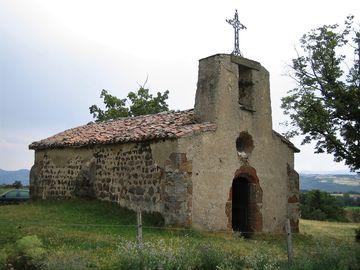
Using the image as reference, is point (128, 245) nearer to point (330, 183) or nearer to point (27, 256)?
point (27, 256)

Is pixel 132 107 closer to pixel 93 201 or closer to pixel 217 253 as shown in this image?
pixel 93 201

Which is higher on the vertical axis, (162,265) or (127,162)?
(127,162)

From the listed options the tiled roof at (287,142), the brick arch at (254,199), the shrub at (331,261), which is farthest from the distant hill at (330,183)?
the shrub at (331,261)

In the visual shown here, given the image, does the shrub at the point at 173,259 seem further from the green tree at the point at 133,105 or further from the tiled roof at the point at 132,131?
the green tree at the point at 133,105

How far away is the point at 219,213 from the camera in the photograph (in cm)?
1441

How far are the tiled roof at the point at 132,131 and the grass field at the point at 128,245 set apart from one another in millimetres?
2478

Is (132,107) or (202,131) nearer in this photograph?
(202,131)

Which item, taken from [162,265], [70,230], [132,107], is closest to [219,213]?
[70,230]

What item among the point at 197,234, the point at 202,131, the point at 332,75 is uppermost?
the point at 332,75

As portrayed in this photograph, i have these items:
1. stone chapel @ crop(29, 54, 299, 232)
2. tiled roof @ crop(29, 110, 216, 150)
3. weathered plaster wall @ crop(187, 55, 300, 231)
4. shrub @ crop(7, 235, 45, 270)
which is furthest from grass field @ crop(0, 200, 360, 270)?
tiled roof @ crop(29, 110, 216, 150)

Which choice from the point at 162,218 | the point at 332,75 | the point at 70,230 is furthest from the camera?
the point at 332,75

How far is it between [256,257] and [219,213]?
5538mm

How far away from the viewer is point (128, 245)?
8.50 meters

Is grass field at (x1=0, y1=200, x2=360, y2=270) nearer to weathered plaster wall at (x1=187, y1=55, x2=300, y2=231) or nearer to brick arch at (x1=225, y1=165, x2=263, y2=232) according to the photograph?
brick arch at (x1=225, y1=165, x2=263, y2=232)
